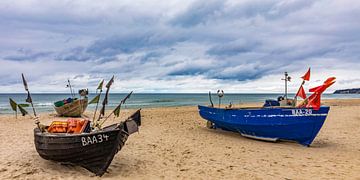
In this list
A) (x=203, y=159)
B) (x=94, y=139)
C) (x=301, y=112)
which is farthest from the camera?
(x=301, y=112)

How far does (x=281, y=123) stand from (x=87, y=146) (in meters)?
7.27

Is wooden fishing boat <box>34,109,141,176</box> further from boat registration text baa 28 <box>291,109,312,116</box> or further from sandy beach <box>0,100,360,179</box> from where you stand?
boat registration text baa 28 <box>291,109,312,116</box>

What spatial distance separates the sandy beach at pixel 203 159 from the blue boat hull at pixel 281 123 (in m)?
0.36

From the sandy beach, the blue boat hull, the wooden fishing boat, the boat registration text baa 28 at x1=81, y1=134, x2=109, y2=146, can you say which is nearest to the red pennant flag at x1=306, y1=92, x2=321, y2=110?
the blue boat hull

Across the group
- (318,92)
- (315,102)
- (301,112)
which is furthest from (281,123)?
(318,92)

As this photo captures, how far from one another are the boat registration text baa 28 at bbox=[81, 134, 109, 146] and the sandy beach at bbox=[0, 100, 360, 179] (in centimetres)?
83

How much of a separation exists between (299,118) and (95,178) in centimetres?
749

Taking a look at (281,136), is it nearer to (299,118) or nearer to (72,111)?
(299,118)

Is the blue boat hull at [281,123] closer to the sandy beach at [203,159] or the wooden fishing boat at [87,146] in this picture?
the sandy beach at [203,159]

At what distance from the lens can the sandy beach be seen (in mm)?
6977

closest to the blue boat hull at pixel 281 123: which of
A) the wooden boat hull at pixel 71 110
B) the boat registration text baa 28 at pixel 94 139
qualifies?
the boat registration text baa 28 at pixel 94 139

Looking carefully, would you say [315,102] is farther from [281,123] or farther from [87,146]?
[87,146]

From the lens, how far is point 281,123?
35.7 ft

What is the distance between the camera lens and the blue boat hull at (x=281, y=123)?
1055cm
